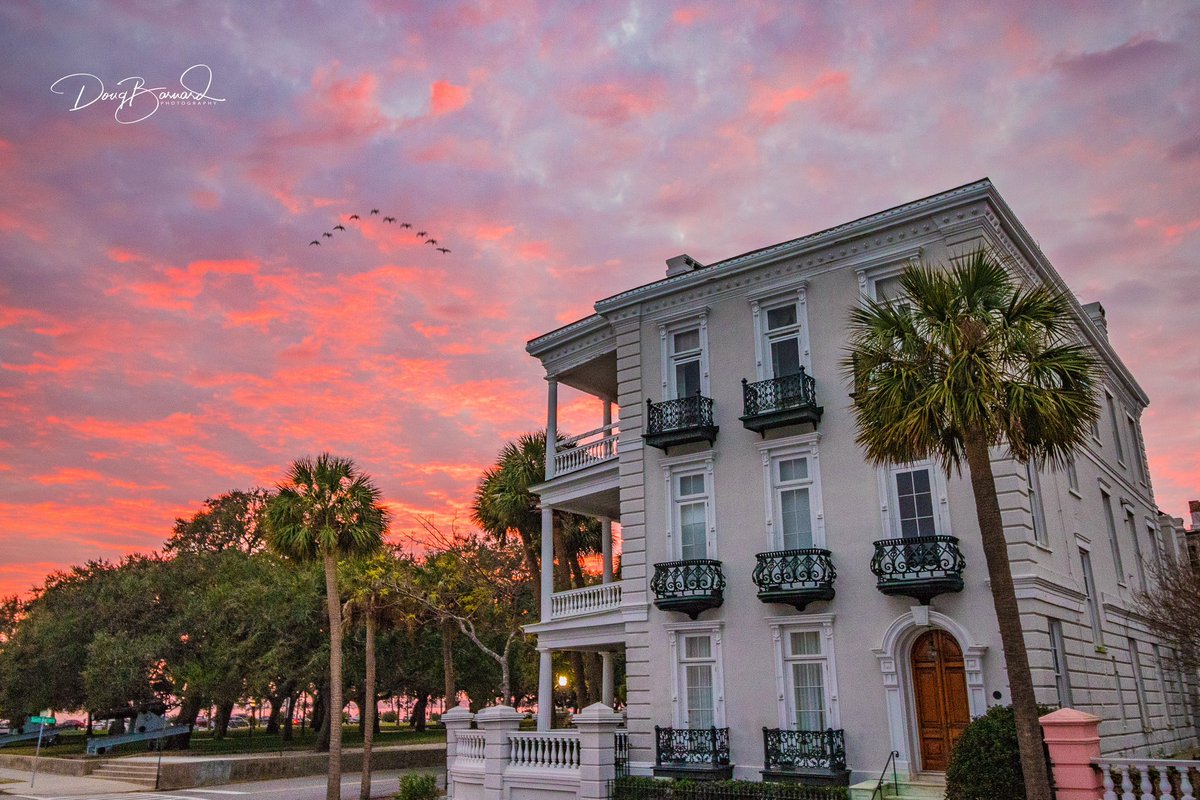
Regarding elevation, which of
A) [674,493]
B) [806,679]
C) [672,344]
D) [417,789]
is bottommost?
[417,789]

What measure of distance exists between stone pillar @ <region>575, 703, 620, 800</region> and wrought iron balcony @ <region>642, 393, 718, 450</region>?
6771 millimetres

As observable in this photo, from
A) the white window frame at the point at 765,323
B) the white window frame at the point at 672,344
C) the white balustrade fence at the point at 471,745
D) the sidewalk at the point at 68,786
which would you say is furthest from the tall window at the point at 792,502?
the sidewalk at the point at 68,786

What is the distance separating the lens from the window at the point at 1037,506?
19250 mm

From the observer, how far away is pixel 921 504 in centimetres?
1908

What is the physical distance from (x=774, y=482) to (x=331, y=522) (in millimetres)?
15431

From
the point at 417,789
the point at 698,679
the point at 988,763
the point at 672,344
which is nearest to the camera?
the point at 988,763

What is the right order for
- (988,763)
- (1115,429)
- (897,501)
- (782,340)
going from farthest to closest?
(1115,429) → (782,340) → (897,501) → (988,763)

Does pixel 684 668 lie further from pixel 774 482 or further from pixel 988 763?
pixel 988 763

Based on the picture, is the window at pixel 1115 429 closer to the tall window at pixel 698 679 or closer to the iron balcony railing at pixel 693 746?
the tall window at pixel 698 679

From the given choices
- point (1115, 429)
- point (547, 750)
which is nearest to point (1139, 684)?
point (1115, 429)

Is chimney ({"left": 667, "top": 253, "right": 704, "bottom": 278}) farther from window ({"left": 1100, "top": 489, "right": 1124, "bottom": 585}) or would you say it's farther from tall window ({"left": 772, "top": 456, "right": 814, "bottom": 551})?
window ({"left": 1100, "top": 489, "right": 1124, "bottom": 585})

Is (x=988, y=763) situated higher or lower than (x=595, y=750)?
higher

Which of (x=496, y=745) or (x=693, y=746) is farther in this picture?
(x=496, y=745)

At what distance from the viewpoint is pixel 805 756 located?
18.5m
